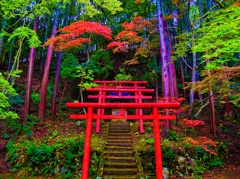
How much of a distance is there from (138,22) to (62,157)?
8.47 m

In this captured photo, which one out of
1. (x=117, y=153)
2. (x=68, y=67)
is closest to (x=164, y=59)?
(x=117, y=153)

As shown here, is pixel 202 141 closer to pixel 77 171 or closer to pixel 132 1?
pixel 77 171

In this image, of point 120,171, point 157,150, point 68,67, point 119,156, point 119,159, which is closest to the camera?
point 157,150

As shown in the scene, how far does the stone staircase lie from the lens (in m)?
6.37

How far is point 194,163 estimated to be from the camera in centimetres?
738

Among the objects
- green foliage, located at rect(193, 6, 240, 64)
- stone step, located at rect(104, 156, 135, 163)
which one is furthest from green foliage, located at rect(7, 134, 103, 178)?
green foliage, located at rect(193, 6, 240, 64)

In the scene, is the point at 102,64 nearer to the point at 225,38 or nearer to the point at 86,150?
the point at 86,150

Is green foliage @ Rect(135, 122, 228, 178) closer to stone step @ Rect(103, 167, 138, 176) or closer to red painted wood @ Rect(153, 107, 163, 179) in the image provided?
stone step @ Rect(103, 167, 138, 176)

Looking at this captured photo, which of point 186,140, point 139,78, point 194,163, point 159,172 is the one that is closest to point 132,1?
point 139,78

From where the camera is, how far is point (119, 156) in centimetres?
717

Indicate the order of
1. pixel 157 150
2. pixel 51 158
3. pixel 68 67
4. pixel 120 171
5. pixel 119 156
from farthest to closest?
1. pixel 68 67
2. pixel 51 158
3. pixel 119 156
4. pixel 120 171
5. pixel 157 150

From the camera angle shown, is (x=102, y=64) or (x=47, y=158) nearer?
(x=47, y=158)

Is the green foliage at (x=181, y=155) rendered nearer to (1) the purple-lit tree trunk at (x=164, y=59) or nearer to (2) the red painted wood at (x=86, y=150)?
(1) the purple-lit tree trunk at (x=164, y=59)

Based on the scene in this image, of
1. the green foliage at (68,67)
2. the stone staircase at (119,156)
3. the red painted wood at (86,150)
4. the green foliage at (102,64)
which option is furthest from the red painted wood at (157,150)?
the green foliage at (102,64)
